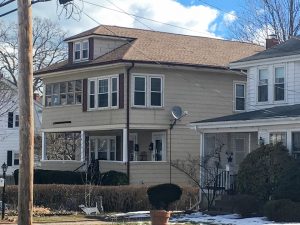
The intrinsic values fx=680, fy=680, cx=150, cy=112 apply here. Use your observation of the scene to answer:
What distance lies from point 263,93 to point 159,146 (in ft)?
26.3

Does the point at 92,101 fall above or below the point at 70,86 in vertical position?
below

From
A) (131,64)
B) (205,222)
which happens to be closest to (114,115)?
(131,64)

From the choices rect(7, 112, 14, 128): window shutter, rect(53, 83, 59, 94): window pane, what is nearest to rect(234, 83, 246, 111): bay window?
rect(53, 83, 59, 94): window pane

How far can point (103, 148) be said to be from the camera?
40.1m

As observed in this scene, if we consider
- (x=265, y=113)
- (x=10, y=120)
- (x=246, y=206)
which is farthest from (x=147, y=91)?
(x=10, y=120)

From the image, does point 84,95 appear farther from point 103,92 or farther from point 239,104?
point 239,104

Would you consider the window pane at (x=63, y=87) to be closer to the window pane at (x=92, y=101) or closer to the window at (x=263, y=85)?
the window pane at (x=92, y=101)

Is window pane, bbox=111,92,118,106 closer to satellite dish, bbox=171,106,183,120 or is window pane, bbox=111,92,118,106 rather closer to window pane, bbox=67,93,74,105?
satellite dish, bbox=171,106,183,120

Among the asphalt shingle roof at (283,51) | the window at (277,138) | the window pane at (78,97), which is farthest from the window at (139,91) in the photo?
the window at (277,138)

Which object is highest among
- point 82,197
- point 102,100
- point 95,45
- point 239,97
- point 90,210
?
point 95,45

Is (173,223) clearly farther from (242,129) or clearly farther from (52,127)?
(52,127)

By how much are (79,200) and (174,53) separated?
11678mm

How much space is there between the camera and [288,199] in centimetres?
2252

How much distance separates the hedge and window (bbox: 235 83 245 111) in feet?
35.1
